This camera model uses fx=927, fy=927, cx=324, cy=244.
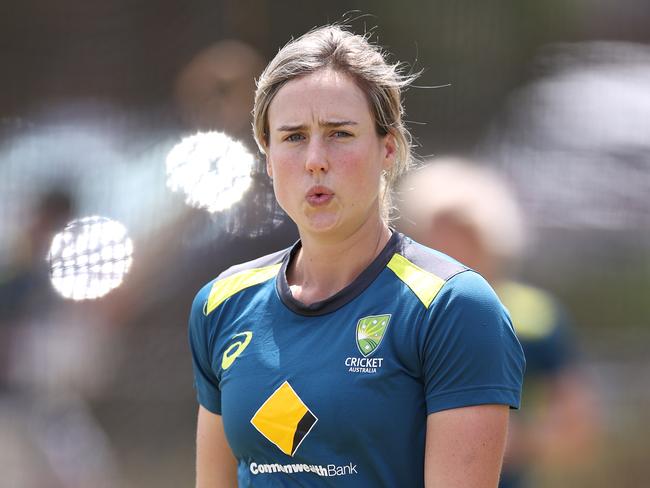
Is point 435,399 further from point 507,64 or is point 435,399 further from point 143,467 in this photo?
point 143,467

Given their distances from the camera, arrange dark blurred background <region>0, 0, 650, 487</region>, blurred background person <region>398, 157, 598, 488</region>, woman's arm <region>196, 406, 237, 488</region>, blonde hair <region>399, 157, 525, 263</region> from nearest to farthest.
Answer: woman's arm <region>196, 406, 237, 488</region> → blurred background person <region>398, 157, 598, 488</region> → blonde hair <region>399, 157, 525, 263</region> → dark blurred background <region>0, 0, 650, 487</region>

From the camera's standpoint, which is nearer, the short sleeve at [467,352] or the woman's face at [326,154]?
the short sleeve at [467,352]

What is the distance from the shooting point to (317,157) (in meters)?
1.55

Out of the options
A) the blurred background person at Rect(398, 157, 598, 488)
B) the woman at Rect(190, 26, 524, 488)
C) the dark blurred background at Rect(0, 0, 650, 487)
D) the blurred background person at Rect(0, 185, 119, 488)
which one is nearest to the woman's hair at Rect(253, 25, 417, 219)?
the woman at Rect(190, 26, 524, 488)

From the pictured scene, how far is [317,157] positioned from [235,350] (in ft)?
1.23

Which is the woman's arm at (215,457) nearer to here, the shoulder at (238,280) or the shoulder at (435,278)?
the shoulder at (238,280)

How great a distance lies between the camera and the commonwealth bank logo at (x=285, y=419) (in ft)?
4.82

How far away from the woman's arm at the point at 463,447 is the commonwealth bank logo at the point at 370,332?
0.15 metres

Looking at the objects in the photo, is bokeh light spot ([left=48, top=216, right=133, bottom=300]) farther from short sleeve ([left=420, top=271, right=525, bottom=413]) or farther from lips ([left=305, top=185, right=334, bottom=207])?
short sleeve ([left=420, top=271, right=525, bottom=413])

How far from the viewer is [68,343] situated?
2.98 m

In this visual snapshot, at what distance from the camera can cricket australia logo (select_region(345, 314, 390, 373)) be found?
4.75 feet

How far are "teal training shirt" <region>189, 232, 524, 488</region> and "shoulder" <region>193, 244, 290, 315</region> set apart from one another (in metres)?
0.13

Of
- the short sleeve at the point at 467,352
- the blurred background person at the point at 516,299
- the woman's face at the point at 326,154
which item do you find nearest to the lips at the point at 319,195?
the woman's face at the point at 326,154

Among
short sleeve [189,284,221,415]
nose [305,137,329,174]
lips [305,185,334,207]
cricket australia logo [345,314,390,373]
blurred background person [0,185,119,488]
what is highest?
nose [305,137,329,174]
